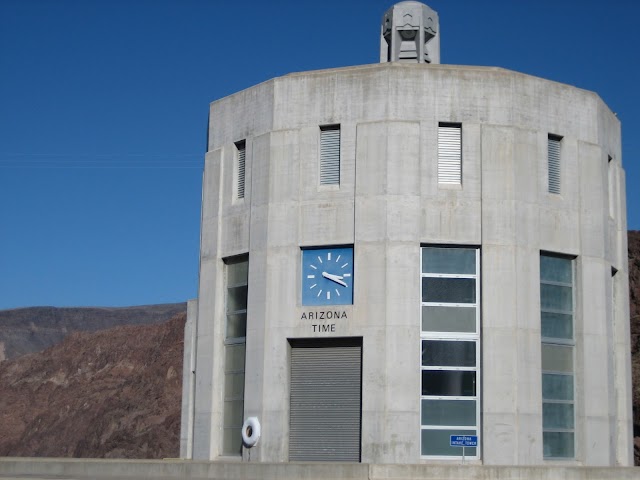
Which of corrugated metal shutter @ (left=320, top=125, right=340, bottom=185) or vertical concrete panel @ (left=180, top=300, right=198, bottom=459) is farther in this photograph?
vertical concrete panel @ (left=180, top=300, right=198, bottom=459)

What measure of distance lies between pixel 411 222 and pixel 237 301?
624 cm

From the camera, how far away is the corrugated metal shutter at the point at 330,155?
33500 millimetres

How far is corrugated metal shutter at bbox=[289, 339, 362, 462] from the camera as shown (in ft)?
105

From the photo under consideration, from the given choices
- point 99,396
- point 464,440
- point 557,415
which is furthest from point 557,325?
point 99,396

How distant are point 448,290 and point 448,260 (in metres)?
0.84

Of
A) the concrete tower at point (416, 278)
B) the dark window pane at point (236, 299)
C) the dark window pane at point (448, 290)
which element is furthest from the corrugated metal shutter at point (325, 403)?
the dark window pane at point (236, 299)

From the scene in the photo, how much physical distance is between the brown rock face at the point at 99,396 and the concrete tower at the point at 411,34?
4069 inches

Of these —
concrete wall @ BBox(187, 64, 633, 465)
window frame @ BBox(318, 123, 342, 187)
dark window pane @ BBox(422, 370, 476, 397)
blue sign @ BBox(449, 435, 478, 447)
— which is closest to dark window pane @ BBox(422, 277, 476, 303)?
concrete wall @ BBox(187, 64, 633, 465)

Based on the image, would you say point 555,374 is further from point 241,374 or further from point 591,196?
point 241,374

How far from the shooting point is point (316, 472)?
2745 centimetres

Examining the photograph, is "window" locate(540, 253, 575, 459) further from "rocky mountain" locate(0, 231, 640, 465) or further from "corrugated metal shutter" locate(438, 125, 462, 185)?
"rocky mountain" locate(0, 231, 640, 465)

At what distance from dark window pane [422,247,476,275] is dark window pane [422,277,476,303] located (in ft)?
0.83

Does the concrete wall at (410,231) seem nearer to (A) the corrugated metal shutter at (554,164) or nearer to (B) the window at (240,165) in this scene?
(A) the corrugated metal shutter at (554,164)

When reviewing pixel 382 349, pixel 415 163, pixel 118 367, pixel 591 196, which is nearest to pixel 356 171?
pixel 415 163
